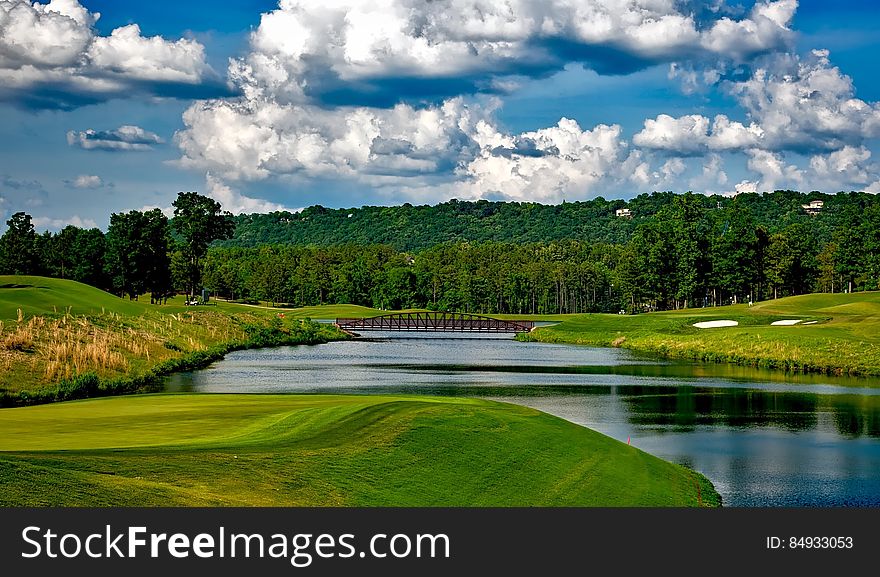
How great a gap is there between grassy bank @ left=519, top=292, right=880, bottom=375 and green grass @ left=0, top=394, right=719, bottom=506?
4058cm

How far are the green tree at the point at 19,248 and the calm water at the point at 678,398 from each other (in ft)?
252

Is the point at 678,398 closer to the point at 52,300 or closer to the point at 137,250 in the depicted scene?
the point at 52,300

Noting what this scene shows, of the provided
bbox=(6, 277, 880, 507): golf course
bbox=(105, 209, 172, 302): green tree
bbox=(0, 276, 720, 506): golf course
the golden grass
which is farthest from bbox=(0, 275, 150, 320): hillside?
bbox=(105, 209, 172, 302): green tree

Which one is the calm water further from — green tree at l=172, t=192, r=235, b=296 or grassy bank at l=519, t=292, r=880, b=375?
green tree at l=172, t=192, r=235, b=296

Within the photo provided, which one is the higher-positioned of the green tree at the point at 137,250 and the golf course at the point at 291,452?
the green tree at the point at 137,250

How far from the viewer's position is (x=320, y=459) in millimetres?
18531

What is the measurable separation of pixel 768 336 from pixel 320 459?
59634 mm

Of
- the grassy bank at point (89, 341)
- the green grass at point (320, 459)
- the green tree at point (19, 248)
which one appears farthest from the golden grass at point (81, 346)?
the green tree at point (19, 248)

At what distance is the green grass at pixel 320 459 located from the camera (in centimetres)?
1541

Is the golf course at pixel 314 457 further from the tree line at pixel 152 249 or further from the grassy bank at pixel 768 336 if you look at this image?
the tree line at pixel 152 249

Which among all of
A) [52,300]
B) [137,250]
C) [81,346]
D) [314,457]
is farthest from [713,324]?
[314,457]

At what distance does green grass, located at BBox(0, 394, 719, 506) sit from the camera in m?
15.4

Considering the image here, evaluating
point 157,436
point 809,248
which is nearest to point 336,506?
point 157,436
